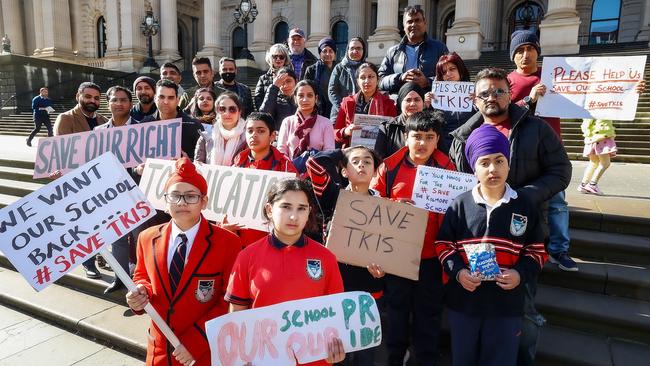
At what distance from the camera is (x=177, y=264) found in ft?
7.53

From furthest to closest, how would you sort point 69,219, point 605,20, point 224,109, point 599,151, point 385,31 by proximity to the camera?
point 605,20, point 385,31, point 599,151, point 224,109, point 69,219

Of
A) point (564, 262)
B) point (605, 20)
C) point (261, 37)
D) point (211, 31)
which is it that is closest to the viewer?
point (564, 262)

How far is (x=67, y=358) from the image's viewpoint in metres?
3.45

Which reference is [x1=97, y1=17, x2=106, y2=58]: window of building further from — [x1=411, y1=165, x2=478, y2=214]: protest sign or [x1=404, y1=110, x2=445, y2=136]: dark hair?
[x1=411, y1=165, x2=478, y2=214]: protest sign

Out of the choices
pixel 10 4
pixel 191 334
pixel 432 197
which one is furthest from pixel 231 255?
pixel 10 4

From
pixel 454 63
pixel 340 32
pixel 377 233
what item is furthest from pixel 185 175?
pixel 340 32

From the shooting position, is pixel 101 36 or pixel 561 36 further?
pixel 101 36

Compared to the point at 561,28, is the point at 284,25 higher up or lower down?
higher up

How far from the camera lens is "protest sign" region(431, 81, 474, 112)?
3846 millimetres

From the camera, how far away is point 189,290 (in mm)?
2268

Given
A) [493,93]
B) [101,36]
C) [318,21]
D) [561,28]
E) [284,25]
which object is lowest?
[493,93]

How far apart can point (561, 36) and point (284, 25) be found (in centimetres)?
1947

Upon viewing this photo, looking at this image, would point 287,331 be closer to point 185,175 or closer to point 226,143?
point 185,175

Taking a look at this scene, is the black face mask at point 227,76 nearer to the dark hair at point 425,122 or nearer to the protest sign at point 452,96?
the protest sign at point 452,96
